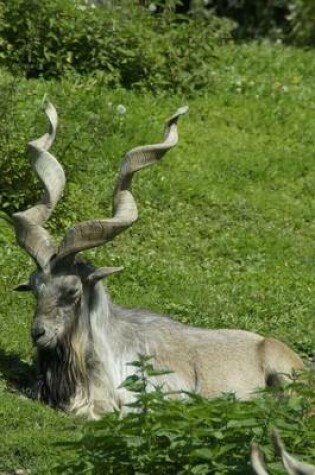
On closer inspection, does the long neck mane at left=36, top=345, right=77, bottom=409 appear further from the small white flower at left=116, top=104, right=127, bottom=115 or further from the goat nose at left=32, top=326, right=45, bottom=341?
the small white flower at left=116, top=104, right=127, bottom=115

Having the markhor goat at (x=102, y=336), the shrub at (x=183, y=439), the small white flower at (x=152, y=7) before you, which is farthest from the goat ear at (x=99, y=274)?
the small white flower at (x=152, y=7)

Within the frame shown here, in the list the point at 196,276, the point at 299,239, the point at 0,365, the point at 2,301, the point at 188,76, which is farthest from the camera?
the point at 188,76

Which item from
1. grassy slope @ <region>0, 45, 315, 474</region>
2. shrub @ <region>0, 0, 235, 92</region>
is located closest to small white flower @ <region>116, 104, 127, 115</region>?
grassy slope @ <region>0, 45, 315, 474</region>

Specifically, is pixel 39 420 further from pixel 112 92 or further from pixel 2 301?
pixel 112 92

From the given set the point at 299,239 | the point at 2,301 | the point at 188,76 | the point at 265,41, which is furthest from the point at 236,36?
the point at 2,301

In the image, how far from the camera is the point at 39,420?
375 inches

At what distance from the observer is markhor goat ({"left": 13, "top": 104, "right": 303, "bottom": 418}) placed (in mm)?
9883

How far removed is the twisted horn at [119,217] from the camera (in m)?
9.90

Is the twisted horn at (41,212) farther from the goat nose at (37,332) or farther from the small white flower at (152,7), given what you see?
the small white flower at (152,7)

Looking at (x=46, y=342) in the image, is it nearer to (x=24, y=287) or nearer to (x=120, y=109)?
(x=24, y=287)

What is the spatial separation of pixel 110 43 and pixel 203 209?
2.63 metres

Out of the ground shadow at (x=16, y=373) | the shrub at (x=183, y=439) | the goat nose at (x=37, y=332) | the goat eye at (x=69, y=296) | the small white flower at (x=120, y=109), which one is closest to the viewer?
the shrub at (x=183, y=439)

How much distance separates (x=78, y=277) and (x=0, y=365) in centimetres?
95

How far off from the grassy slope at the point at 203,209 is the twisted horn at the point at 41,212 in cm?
85
